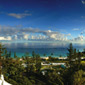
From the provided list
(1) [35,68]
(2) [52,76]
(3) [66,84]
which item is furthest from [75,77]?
(1) [35,68]

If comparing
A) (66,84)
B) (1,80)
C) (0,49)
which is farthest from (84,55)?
(1,80)

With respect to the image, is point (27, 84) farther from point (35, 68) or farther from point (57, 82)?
point (35, 68)

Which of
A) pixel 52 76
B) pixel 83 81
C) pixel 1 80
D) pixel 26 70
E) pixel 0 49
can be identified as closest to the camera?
pixel 1 80

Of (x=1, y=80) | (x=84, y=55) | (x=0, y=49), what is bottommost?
(x=84, y=55)

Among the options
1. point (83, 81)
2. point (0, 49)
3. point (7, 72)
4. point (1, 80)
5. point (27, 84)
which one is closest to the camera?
point (1, 80)

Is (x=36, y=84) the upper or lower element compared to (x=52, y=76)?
lower

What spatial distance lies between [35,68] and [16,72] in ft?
20.8

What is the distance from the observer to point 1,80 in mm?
10258

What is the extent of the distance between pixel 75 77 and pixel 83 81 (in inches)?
42.5

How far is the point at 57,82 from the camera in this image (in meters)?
14.0

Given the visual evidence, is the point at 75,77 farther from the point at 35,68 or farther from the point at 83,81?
the point at 35,68

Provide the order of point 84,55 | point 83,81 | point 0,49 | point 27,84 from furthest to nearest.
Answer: point 84,55 < point 0,49 < point 27,84 < point 83,81

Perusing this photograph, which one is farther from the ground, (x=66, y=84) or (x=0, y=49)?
(x=0, y=49)

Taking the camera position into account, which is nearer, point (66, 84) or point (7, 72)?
point (66, 84)
